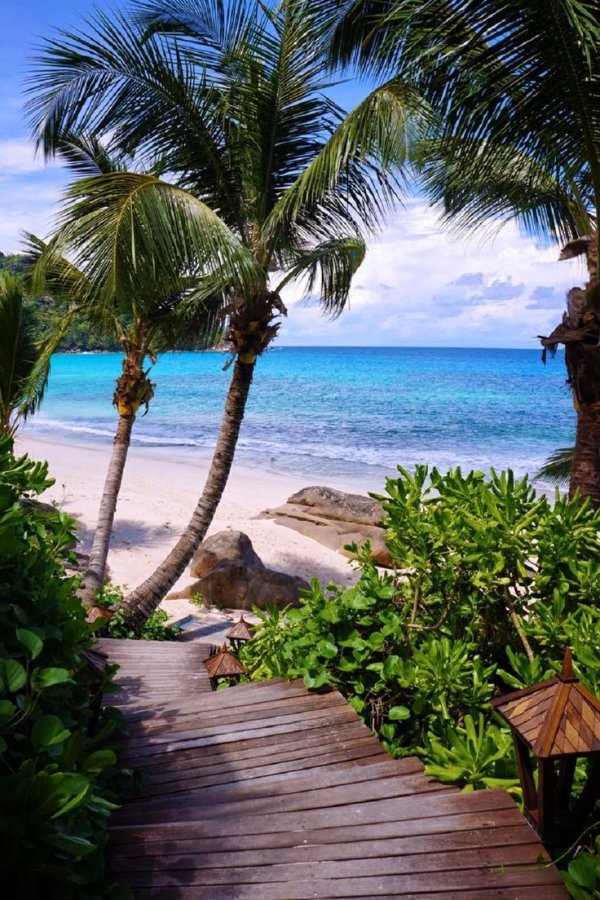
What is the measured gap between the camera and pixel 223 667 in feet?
15.9

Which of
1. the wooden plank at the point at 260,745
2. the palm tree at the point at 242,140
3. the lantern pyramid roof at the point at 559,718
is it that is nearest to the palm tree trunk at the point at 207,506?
the palm tree at the point at 242,140

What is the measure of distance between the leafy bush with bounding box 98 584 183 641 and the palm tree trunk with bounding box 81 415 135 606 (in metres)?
0.26

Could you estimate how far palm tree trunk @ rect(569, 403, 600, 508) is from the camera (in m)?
5.41

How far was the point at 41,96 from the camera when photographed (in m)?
7.20

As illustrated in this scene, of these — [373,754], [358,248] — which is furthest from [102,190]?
[373,754]

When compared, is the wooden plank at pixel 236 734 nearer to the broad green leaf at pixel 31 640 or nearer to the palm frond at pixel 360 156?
the broad green leaf at pixel 31 640

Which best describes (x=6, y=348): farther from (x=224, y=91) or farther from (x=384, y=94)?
(x=384, y=94)

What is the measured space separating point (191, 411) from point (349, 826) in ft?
127

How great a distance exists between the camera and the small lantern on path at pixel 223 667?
4824mm

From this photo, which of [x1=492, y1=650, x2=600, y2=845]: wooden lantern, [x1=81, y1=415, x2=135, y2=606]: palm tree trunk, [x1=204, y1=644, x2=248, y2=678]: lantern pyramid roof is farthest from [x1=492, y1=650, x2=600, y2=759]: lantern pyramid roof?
[x1=81, y1=415, x2=135, y2=606]: palm tree trunk

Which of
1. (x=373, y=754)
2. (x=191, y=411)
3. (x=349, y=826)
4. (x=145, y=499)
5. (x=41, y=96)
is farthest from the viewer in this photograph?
(x=191, y=411)

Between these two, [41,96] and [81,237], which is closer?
[81,237]

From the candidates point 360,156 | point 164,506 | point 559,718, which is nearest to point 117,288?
point 360,156

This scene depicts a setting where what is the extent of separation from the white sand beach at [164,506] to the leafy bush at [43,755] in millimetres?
4492
